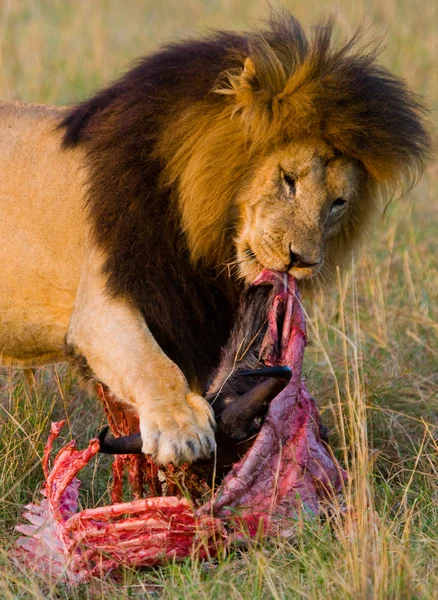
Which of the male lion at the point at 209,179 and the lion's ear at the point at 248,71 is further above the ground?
the lion's ear at the point at 248,71

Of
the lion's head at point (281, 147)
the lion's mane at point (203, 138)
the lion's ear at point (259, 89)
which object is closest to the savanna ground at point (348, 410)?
the lion's head at point (281, 147)

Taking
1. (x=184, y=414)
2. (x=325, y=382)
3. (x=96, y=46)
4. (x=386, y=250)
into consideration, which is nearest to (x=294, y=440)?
(x=184, y=414)

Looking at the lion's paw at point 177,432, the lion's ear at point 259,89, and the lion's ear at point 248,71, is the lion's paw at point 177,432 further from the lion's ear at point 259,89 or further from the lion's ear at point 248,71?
the lion's ear at point 248,71

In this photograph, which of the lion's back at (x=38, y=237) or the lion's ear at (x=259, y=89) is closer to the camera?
the lion's ear at (x=259, y=89)

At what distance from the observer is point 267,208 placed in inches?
136

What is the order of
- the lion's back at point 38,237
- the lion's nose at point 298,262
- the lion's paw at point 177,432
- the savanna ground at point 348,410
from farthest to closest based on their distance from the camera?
the lion's back at point 38,237
the lion's nose at point 298,262
the lion's paw at point 177,432
the savanna ground at point 348,410

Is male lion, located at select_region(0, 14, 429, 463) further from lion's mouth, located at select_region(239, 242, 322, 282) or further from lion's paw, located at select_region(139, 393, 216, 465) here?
lion's paw, located at select_region(139, 393, 216, 465)

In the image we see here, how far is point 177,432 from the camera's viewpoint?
2992 millimetres

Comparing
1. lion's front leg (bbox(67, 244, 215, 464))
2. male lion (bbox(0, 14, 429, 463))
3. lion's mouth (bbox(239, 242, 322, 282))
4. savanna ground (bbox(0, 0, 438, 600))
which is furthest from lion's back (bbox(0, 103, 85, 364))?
lion's mouth (bbox(239, 242, 322, 282))

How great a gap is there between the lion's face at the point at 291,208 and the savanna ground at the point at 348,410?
0.20 metres

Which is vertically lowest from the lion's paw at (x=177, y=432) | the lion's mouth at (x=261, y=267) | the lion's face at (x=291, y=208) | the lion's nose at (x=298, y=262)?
the lion's paw at (x=177, y=432)

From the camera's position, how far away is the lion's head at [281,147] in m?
3.44

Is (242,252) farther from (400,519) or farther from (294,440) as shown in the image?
(400,519)

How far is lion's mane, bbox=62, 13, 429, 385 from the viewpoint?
345cm
